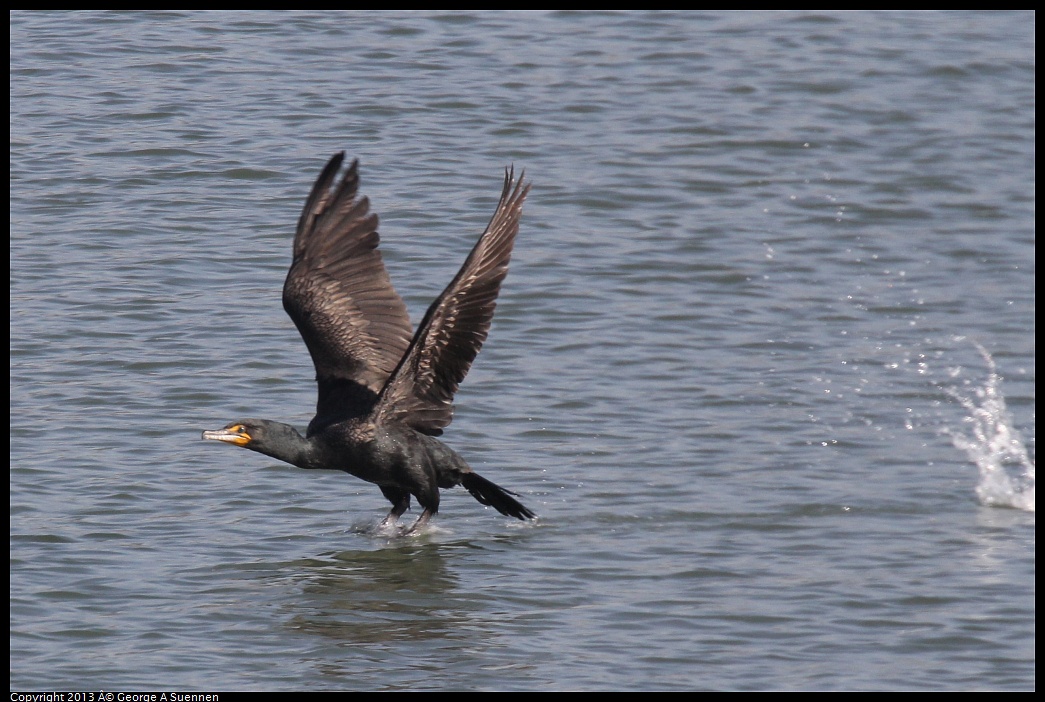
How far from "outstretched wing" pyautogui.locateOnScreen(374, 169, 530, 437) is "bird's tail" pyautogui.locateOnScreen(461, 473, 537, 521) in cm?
34

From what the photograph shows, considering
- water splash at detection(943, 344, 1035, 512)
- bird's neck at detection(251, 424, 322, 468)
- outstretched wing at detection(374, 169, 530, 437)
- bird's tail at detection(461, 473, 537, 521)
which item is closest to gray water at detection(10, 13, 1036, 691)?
water splash at detection(943, 344, 1035, 512)

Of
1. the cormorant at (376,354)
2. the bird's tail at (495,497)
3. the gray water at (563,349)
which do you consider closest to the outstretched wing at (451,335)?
the cormorant at (376,354)

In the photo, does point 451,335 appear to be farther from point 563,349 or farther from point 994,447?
point 994,447

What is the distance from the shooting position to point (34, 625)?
7289 millimetres

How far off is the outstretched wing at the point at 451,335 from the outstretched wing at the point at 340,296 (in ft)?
1.26

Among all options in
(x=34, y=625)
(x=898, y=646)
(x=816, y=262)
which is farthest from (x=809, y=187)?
(x=34, y=625)

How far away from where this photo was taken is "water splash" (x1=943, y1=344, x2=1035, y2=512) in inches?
355

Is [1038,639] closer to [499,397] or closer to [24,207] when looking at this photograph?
[499,397]

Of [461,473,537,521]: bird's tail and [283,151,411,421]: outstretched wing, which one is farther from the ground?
[283,151,411,421]: outstretched wing

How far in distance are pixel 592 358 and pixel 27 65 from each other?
292 inches

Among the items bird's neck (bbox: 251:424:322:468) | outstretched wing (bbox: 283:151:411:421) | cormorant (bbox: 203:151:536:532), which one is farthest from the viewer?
outstretched wing (bbox: 283:151:411:421)

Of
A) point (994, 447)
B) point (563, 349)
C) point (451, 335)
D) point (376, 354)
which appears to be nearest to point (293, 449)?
point (376, 354)

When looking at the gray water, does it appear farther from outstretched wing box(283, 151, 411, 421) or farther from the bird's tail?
outstretched wing box(283, 151, 411, 421)
